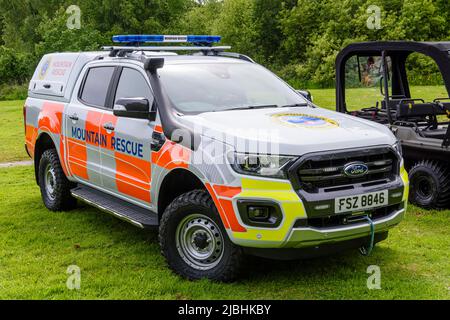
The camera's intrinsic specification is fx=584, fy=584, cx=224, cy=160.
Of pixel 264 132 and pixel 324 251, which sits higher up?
pixel 264 132

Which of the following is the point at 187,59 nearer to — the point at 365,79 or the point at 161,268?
the point at 161,268

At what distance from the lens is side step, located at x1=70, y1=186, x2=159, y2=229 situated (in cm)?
529

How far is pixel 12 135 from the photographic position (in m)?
15.9

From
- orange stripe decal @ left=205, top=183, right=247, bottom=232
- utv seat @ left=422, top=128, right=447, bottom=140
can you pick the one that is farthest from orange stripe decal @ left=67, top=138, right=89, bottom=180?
utv seat @ left=422, top=128, right=447, bottom=140

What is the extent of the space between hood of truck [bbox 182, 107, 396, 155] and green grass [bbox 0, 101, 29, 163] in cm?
832

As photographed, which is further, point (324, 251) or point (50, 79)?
point (50, 79)

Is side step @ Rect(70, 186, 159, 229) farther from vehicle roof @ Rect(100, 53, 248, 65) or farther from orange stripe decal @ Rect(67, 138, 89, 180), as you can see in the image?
vehicle roof @ Rect(100, 53, 248, 65)

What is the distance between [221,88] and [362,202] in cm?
184

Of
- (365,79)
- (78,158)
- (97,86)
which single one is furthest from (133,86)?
(365,79)

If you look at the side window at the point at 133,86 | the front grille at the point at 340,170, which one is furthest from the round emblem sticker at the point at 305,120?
the side window at the point at 133,86

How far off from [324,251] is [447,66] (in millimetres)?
3308
